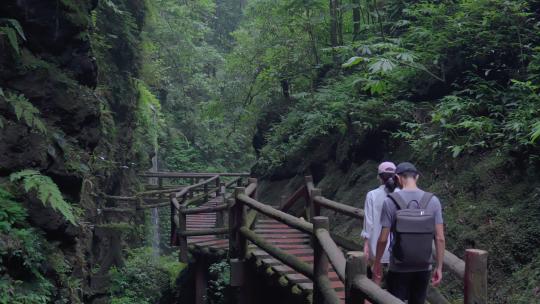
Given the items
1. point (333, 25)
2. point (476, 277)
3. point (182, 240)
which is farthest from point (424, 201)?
point (333, 25)

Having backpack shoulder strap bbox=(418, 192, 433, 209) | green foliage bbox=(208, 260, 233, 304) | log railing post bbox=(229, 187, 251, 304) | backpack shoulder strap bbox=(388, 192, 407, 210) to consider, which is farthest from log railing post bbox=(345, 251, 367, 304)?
green foliage bbox=(208, 260, 233, 304)

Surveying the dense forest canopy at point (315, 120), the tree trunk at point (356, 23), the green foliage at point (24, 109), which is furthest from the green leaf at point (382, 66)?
the tree trunk at point (356, 23)

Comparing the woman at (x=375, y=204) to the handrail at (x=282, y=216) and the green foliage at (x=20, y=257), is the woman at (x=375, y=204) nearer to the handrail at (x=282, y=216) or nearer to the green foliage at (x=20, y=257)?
the handrail at (x=282, y=216)

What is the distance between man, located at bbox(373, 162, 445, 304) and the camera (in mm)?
3930

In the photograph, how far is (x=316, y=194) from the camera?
8.66 metres

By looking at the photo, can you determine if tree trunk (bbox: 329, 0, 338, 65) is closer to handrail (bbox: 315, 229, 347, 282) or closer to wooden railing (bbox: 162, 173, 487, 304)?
wooden railing (bbox: 162, 173, 487, 304)

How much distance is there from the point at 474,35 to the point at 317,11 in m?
7.01

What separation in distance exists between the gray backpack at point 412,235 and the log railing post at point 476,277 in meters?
0.34

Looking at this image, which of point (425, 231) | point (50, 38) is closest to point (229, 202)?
point (50, 38)

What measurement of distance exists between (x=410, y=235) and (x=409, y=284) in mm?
492

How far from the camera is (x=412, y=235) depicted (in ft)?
12.9

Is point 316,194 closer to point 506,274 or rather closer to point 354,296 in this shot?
point 506,274

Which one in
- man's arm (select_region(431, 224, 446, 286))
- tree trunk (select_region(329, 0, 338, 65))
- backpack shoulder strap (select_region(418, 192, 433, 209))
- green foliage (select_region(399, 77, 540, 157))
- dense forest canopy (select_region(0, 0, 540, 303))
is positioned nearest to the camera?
backpack shoulder strap (select_region(418, 192, 433, 209))

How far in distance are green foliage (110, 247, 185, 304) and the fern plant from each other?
6603mm
